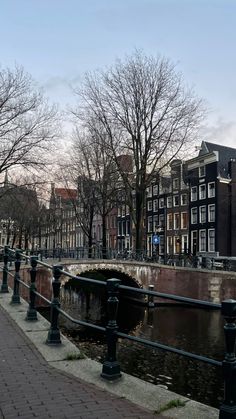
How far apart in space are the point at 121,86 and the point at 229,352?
27916 mm

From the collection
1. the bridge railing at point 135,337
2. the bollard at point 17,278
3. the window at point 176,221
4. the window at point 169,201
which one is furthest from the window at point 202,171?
the bridge railing at point 135,337

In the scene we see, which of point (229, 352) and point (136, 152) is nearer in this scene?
point (229, 352)

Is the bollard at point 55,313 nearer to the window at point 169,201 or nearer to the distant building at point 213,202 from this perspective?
the distant building at point 213,202

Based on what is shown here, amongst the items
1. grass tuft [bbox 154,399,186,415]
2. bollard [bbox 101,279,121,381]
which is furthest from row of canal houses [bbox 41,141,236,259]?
grass tuft [bbox 154,399,186,415]

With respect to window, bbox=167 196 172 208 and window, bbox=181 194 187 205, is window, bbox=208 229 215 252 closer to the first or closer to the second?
window, bbox=181 194 187 205

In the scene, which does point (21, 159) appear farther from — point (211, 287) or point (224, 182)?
point (224, 182)

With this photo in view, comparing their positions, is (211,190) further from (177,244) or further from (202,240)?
(177,244)

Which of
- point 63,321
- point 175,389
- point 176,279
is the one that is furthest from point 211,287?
point 175,389

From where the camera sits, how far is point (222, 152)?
1861 inches

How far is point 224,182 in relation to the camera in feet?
146

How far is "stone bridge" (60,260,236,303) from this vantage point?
29922 millimetres

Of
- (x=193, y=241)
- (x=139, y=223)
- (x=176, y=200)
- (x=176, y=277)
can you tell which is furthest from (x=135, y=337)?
(x=176, y=200)

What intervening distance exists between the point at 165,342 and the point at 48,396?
539 inches

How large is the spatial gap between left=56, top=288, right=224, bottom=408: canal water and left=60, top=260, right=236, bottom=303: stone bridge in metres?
2.20
